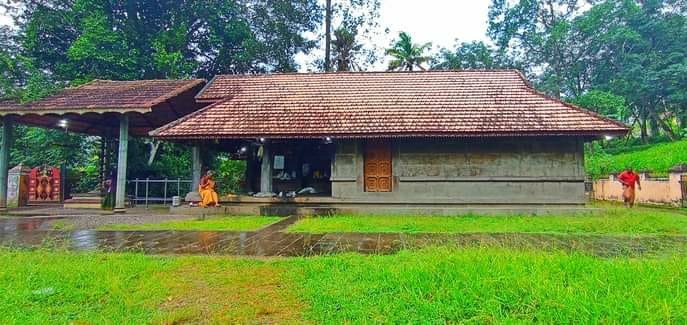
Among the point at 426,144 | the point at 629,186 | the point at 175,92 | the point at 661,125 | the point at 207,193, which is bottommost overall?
the point at 207,193

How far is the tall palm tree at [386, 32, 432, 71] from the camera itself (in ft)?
84.8

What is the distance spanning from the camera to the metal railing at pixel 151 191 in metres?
14.0

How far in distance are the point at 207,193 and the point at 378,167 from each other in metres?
5.11

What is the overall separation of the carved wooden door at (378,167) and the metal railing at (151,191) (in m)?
6.76

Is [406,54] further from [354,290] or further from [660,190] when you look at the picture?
[354,290]

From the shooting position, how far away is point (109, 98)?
1161 cm

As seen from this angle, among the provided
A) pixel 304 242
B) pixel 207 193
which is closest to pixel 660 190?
pixel 304 242

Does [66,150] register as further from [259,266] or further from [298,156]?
[259,266]

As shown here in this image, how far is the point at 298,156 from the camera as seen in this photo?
14.2m

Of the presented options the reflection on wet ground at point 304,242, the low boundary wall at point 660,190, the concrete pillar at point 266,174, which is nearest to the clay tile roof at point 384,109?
the concrete pillar at point 266,174

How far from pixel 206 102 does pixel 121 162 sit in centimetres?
339

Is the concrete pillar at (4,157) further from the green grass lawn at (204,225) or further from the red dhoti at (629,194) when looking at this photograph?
the red dhoti at (629,194)

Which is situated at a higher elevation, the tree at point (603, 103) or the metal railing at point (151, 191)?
the tree at point (603, 103)

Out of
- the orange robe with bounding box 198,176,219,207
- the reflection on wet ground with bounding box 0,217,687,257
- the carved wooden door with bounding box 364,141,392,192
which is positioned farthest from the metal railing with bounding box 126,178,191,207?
the carved wooden door with bounding box 364,141,392,192
